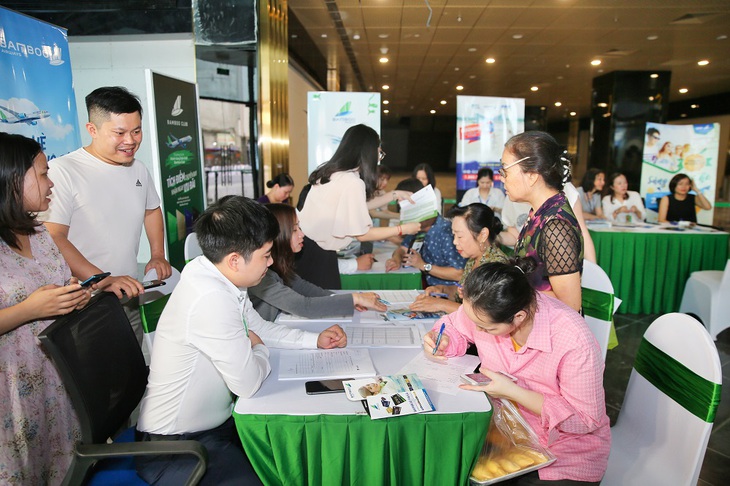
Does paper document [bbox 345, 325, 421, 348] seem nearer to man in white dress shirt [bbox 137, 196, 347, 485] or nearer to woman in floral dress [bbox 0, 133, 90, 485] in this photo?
man in white dress shirt [bbox 137, 196, 347, 485]

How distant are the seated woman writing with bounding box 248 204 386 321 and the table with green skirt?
2.25 ft

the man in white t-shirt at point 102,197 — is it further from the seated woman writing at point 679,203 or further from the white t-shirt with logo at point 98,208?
the seated woman writing at point 679,203

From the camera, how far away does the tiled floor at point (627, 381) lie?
2.27m

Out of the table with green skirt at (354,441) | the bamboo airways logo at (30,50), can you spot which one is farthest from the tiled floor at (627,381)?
the bamboo airways logo at (30,50)

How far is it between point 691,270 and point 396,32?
509 cm

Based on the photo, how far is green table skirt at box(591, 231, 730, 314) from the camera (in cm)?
449

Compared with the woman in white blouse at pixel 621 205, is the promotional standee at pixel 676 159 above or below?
above

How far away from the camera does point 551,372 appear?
4.50 feet

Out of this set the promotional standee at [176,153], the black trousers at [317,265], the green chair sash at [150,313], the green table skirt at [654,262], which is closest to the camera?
the green chair sash at [150,313]

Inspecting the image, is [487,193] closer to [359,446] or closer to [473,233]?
[473,233]

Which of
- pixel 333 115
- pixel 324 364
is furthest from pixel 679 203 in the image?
pixel 324 364

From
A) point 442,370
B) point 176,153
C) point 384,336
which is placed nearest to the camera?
point 442,370

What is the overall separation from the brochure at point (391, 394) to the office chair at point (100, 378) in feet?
1.43

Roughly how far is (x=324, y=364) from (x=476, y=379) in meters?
0.48
